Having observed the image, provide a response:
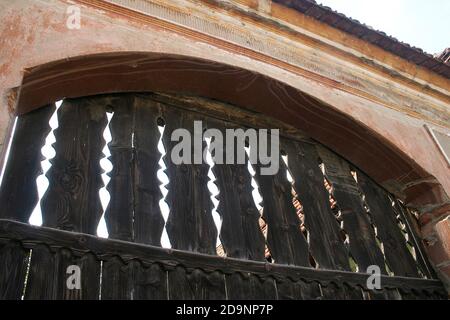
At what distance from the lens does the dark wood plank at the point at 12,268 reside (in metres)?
1.71

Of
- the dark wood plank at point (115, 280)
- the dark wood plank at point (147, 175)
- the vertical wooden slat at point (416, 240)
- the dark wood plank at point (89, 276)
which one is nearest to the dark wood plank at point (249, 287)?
the dark wood plank at point (147, 175)

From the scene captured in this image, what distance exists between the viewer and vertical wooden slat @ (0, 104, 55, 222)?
6.32 feet

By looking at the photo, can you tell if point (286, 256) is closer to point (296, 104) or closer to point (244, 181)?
point (244, 181)

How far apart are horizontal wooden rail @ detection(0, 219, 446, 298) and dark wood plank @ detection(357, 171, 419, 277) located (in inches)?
9.8

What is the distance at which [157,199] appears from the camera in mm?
2406

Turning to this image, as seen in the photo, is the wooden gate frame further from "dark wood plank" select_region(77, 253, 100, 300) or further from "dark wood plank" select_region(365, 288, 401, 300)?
"dark wood plank" select_region(365, 288, 401, 300)

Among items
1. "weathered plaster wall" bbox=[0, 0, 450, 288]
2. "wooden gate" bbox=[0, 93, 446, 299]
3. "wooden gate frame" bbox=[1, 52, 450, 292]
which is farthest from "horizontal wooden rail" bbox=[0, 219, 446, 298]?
"wooden gate frame" bbox=[1, 52, 450, 292]

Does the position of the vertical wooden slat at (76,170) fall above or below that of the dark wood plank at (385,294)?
above

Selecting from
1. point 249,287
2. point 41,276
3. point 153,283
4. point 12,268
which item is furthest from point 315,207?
point 12,268

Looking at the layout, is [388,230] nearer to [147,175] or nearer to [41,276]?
[147,175]

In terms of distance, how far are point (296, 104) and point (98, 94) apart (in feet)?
5.38

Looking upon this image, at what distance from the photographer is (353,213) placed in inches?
130

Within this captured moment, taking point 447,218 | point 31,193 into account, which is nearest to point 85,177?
point 31,193

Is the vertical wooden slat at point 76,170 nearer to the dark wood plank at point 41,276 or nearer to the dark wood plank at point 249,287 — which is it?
the dark wood plank at point 41,276
